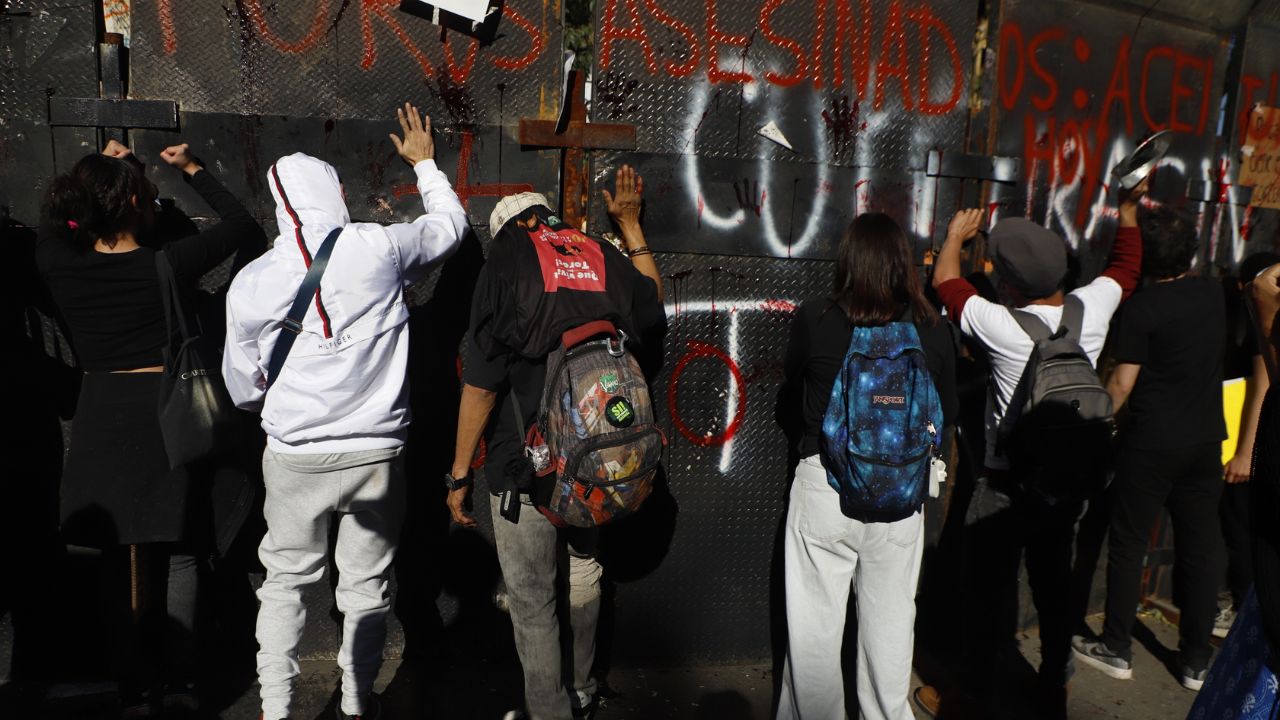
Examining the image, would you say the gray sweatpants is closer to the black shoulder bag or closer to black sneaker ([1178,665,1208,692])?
the black shoulder bag

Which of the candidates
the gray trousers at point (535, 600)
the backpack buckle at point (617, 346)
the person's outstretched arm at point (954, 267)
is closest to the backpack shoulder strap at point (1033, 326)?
the person's outstretched arm at point (954, 267)

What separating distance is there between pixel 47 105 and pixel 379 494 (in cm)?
193

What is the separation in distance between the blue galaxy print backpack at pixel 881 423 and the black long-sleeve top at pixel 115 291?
2214mm

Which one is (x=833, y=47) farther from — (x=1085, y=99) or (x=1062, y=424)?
(x=1062, y=424)

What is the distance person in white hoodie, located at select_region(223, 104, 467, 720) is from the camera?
2.98 meters

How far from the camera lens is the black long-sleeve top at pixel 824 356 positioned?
10.1ft

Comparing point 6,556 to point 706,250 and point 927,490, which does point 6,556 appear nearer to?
point 706,250

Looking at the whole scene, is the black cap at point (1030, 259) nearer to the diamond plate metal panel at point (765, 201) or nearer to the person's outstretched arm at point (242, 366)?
the diamond plate metal panel at point (765, 201)

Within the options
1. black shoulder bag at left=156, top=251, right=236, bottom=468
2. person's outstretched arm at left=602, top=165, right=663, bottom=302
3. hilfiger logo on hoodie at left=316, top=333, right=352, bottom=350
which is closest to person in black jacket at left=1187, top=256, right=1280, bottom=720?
person's outstretched arm at left=602, top=165, right=663, bottom=302

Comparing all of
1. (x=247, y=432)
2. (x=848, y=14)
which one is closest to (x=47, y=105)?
(x=247, y=432)

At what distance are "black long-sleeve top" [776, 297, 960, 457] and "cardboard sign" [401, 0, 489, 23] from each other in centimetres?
169

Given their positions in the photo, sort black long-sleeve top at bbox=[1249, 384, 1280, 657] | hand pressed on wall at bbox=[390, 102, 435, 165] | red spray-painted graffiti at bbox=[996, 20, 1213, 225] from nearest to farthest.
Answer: black long-sleeve top at bbox=[1249, 384, 1280, 657] → hand pressed on wall at bbox=[390, 102, 435, 165] → red spray-painted graffiti at bbox=[996, 20, 1213, 225]

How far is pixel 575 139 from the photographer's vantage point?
3703 millimetres

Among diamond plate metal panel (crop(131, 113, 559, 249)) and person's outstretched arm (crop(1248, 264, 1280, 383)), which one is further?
person's outstretched arm (crop(1248, 264, 1280, 383))
